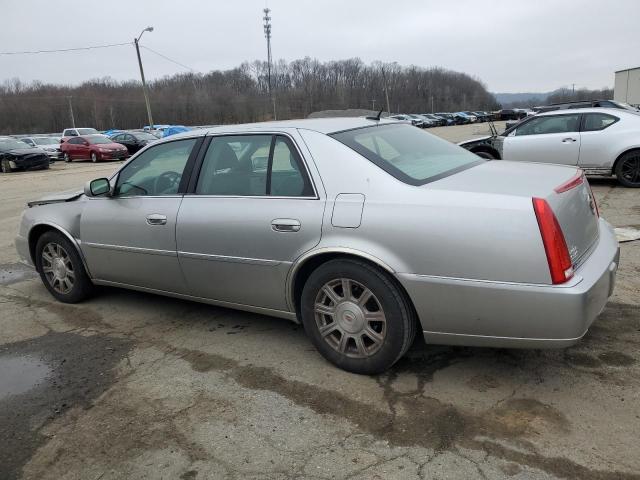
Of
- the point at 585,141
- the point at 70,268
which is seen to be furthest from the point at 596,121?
the point at 70,268

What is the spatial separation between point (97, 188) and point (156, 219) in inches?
29.5

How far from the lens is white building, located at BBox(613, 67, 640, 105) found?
54.0 metres

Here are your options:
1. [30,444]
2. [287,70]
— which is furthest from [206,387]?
[287,70]

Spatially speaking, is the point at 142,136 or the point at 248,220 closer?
the point at 248,220

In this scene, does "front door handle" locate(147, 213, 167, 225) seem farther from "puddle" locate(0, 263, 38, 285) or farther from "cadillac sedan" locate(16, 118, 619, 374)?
"puddle" locate(0, 263, 38, 285)

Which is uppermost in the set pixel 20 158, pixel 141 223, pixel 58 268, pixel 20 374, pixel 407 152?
pixel 407 152

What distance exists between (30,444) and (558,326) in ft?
9.36

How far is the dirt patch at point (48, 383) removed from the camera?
2898 millimetres

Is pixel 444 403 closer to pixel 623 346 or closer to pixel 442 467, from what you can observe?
pixel 442 467

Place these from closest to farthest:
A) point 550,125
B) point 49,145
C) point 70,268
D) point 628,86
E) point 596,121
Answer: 1. point 70,268
2. point 596,121
3. point 550,125
4. point 49,145
5. point 628,86

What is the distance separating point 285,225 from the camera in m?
3.39

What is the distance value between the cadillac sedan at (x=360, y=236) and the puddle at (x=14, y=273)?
6.48 feet

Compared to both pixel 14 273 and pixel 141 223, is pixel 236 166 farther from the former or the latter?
pixel 14 273

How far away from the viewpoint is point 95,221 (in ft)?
14.9
